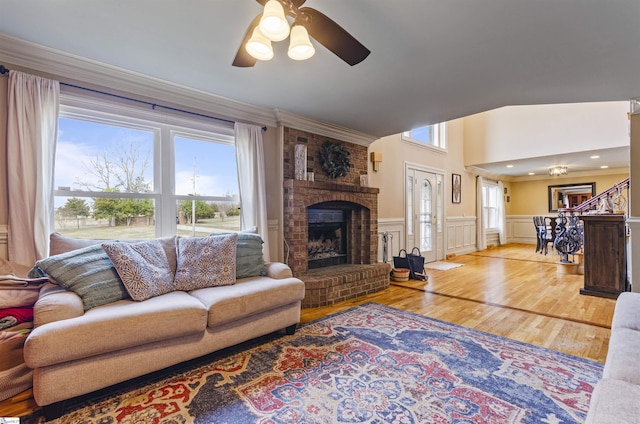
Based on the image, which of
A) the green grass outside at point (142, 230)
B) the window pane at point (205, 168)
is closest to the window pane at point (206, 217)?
the green grass outside at point (142, 230)

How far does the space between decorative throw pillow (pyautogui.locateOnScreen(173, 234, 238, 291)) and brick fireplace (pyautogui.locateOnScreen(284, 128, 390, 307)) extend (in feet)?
3.49

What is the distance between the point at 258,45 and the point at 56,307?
6.26 ft

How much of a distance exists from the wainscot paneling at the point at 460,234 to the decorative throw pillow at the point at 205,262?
5600mm

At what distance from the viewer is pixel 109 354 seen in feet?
5.75

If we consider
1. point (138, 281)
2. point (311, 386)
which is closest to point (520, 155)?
point (311, 386)

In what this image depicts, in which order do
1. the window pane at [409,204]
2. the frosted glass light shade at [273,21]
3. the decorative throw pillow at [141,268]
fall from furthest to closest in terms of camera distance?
the window pane at [409,204] → the decorative throw pillow at [141,268] → the frosted glass light shade at [273,21]

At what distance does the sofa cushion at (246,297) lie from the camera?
2135 mm

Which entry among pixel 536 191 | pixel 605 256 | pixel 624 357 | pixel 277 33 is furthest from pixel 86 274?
pixel 536 191

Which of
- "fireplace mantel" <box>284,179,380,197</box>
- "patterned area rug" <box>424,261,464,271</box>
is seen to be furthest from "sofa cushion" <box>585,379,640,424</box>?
"patterned area rug" <box>424,261,464,271</box>

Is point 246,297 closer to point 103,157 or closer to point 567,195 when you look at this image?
point 103,157

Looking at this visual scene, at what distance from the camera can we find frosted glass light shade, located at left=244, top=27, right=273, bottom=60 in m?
1.64

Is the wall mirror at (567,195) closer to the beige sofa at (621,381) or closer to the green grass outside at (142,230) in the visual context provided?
the beige sofa at (621,381)

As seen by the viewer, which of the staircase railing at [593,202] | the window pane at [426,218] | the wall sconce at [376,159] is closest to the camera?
the staircase railing at [593,202]

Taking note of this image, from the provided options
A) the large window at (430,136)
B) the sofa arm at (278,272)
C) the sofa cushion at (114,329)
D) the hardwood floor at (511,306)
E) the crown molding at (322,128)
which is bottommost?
the hardwood floor at (511,306)
